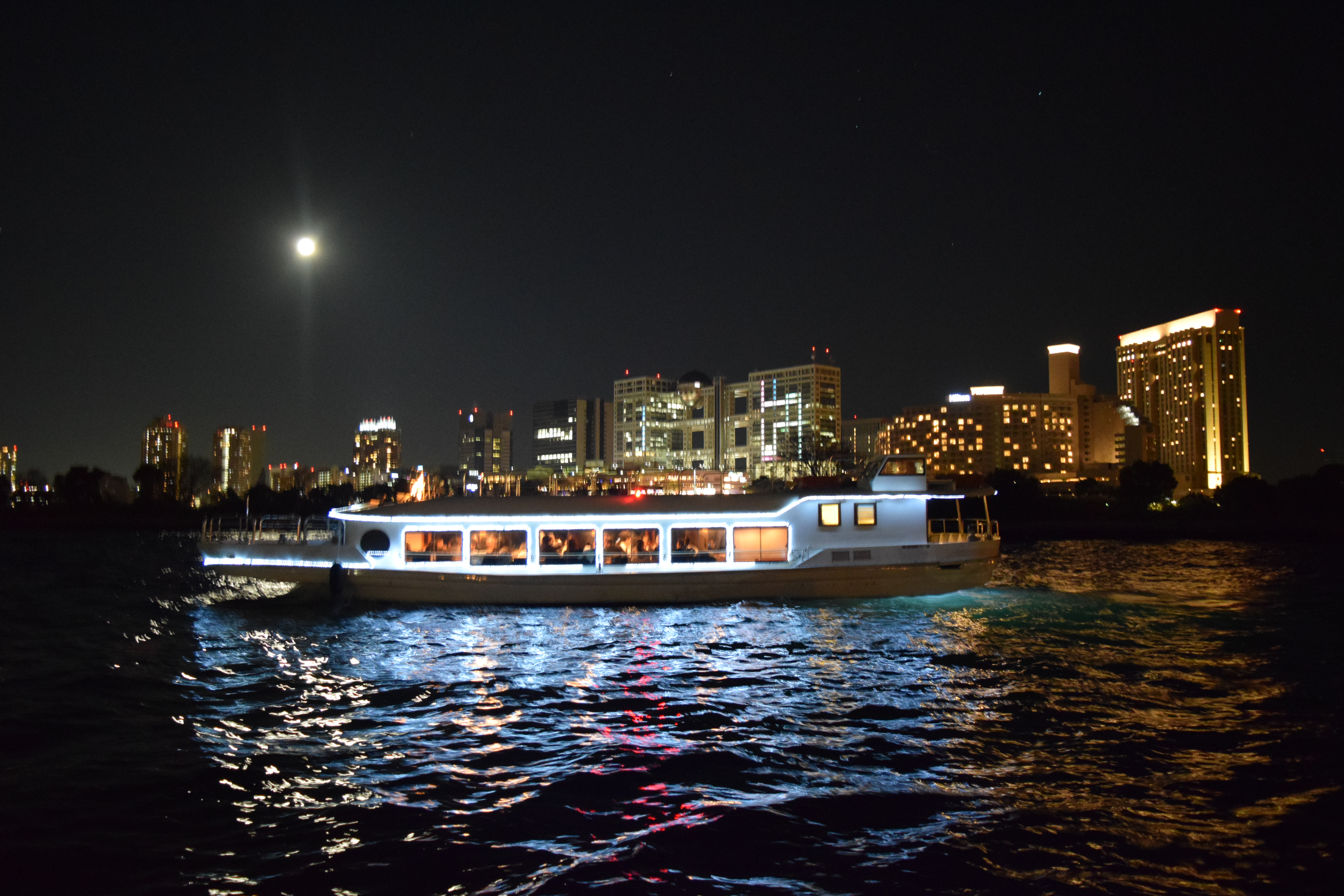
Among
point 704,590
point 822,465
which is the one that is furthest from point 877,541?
point 822,465

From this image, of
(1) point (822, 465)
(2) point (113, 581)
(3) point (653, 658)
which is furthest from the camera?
(1) point (822, 465)

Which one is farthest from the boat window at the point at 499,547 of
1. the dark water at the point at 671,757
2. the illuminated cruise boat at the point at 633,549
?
the dark water at the point at 671,757

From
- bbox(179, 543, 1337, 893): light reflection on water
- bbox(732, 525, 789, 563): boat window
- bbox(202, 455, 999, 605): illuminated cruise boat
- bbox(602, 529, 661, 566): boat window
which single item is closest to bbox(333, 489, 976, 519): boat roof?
bbox(202, 455, 999, 605): illuminated cruise boat

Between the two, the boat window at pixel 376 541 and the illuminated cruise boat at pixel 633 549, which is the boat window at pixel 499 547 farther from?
the boat window at pixel 376 541

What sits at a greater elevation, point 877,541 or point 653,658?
point 877,541

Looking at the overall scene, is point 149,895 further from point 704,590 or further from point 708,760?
point 704,590

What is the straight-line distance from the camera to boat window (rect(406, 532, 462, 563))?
26.5m

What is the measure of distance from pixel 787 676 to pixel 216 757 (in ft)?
32.9

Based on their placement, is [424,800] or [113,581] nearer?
[424,800]

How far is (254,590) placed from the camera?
103 feet

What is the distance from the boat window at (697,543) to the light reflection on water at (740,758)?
4456mm

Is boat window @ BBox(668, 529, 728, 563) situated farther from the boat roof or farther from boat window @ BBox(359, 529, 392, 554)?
boat window @ BBox(359, 529, 392, 554)

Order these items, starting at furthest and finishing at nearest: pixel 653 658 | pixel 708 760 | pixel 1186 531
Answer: pixel 1186 531
pixel 653 658
pixel 708 760

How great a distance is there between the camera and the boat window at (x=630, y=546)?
26922mm
